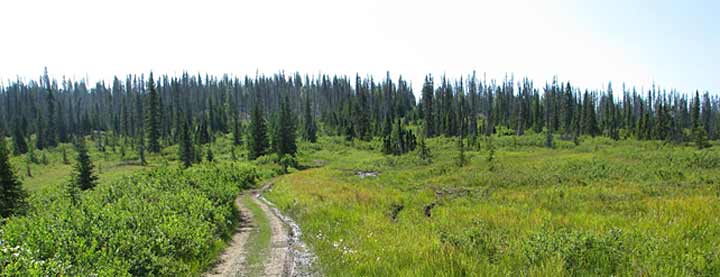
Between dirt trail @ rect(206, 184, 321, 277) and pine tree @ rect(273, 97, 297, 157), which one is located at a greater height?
pine tree @ rect(273, 97, 297, 157)

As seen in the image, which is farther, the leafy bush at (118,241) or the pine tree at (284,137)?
the pine tree at (284,137)

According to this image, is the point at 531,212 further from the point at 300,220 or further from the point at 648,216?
the point at 300,220

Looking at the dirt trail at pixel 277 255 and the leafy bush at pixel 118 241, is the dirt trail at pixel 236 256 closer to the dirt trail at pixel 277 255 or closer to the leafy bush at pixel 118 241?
the dirt trail at pixel 277 255

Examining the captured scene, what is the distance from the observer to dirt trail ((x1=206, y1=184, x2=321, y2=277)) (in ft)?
40.5

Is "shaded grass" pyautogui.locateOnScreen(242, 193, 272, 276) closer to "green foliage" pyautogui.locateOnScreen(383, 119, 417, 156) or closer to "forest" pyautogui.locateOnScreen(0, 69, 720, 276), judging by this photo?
"forest" pyautogui.locateOnScreen(0, 69, 720, 276)

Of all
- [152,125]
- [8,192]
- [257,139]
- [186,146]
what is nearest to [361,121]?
[257,139]

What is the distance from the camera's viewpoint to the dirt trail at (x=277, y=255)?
12.3 m

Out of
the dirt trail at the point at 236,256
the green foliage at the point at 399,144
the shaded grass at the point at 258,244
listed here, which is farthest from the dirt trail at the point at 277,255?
the green foliage at the point at 399,144

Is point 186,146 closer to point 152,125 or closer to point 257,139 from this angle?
point 257,139

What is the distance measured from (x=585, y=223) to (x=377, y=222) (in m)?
8.09

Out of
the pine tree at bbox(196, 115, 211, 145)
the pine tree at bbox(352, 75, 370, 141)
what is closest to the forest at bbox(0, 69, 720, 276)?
the pine tree at bbox(352, 75, 370, 141)

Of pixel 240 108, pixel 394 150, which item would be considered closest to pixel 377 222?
pixel 394 150

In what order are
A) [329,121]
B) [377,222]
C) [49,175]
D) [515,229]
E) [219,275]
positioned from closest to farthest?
[219,275]
[515,229]
[377,222]
[49,175]
[329,121]

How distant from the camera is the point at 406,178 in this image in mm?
43344
